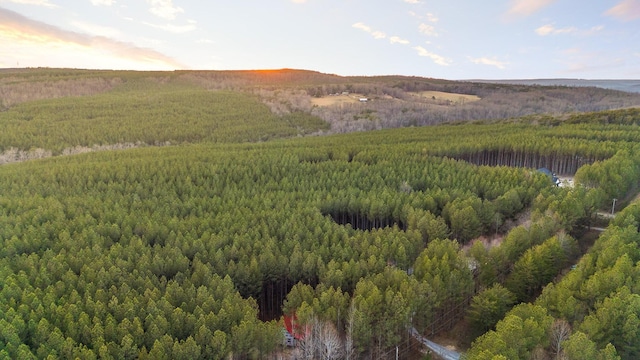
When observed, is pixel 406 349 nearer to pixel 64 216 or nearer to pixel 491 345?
pixel 491 345

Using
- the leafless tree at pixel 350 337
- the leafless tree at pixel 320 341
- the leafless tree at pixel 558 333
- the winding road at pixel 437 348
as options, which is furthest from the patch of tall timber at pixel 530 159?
the leafless tree at pixel 320 341

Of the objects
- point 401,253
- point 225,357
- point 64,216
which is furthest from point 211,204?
point 225,357

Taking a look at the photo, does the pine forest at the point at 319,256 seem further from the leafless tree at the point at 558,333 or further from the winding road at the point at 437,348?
the winding road at the point at 437,348

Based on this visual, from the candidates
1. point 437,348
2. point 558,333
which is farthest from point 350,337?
point 558,333

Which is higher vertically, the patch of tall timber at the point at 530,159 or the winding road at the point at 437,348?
the patch of tall timber at the point at 530,159

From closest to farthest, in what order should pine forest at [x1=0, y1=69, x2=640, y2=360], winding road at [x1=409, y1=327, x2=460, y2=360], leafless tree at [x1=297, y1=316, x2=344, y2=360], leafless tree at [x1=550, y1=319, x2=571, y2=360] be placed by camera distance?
1. leafless tree at [x1=550, y1=319, x2=571, y2=360]
2. pine forest at [x1=0, y1=69, x2=640, y2=360]
3. leafless tree at [x1=297, y1=316, x2=344, y2=360]
4. winding road at [x1=409, y1=327, x2=460, y2=360]

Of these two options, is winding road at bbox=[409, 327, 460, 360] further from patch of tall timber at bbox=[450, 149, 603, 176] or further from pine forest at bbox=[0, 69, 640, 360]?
patch of tall timber at bbox=[450, 149, 603, 176]

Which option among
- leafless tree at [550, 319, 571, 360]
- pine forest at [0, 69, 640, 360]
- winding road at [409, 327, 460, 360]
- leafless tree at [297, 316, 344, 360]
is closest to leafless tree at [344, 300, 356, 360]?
pine forest at [0, 69, 640, 360]

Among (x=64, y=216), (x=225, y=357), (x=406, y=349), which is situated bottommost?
(x=406, y=349)

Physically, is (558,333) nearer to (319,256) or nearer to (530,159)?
(319,256)
